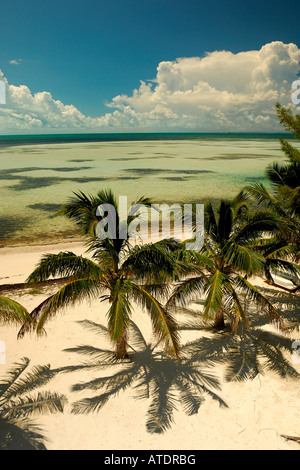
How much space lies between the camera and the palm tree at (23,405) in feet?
19.2

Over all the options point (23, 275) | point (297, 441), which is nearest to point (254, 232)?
point (297, 441)

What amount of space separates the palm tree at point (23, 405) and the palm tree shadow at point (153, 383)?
51cm

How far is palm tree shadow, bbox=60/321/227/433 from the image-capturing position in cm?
650

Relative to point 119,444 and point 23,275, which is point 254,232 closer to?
point 119,444

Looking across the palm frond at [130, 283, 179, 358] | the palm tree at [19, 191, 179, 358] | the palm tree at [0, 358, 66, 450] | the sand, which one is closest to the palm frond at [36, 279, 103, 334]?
the palm tree at [19, 191, 179, 358]

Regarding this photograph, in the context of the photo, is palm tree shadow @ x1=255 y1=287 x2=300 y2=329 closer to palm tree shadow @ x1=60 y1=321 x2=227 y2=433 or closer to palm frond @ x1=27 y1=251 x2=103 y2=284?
palm tree shadow @ x1=60 y1=321 x2=227 y2=433

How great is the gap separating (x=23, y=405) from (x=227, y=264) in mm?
6024

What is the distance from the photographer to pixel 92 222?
7.53m

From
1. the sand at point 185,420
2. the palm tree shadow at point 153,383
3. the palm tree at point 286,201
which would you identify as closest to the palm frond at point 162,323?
the palm tree shadow at point 153,383

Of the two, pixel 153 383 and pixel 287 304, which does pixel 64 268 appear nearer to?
pixel 153 383

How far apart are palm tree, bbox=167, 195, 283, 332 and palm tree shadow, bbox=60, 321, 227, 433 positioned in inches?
61.7

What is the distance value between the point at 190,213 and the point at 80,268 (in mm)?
3541
